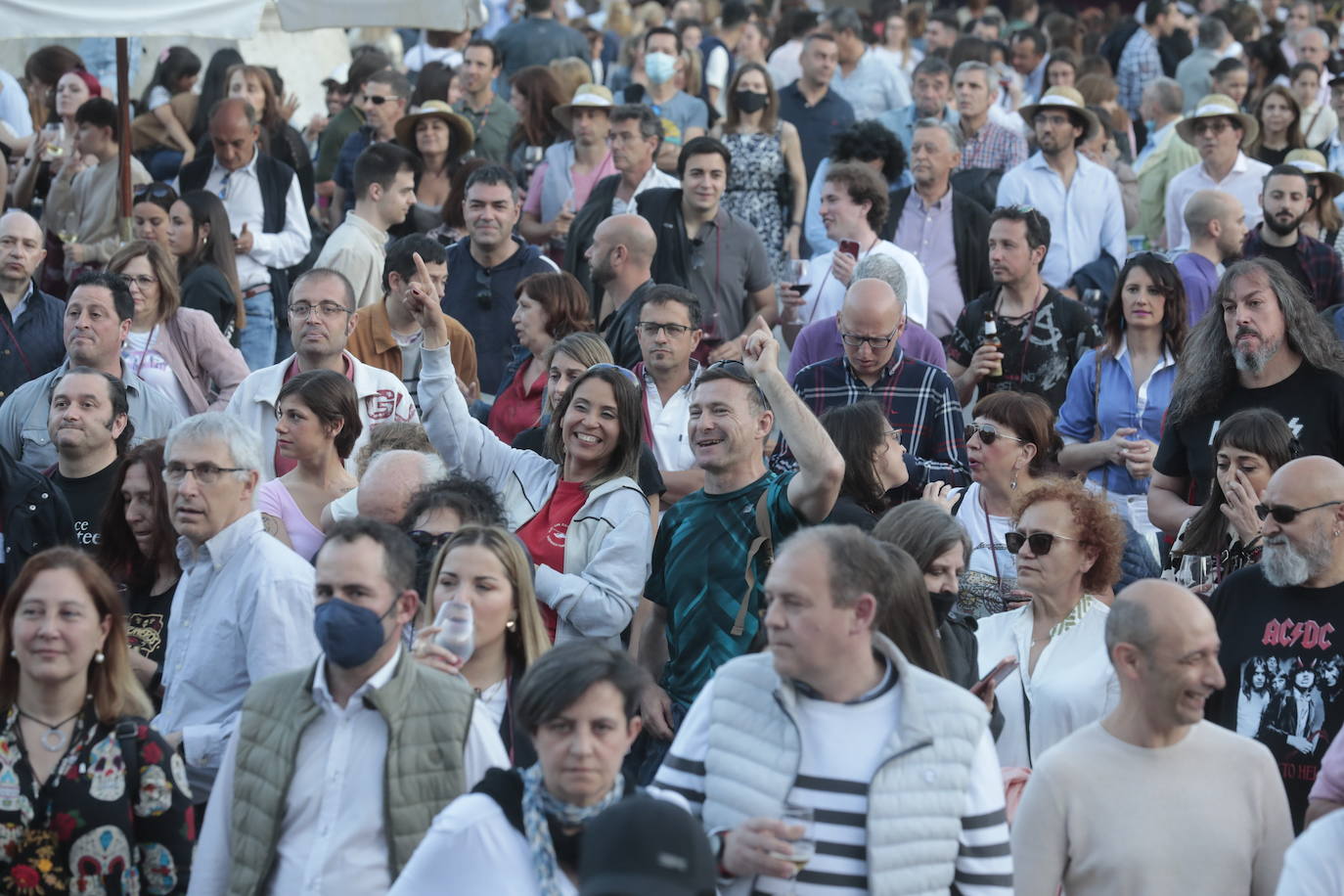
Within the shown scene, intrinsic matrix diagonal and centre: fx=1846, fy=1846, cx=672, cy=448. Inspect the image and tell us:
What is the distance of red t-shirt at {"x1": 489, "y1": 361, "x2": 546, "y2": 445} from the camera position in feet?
26.4

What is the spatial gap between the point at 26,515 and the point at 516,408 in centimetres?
230

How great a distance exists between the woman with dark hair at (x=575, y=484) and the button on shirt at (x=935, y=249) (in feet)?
13.0

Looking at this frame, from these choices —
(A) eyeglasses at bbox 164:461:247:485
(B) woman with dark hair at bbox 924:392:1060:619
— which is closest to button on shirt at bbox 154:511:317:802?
(A) eyeglasses at bbox 164:461:247:485

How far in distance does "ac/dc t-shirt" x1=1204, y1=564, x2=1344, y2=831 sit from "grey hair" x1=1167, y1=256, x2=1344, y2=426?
1.69m

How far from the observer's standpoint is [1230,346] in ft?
23.2

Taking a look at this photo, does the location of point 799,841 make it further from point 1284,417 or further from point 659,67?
point 659,67

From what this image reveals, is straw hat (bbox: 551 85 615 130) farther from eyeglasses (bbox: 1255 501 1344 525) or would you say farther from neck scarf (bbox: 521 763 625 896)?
neck scarf (bbox: 521 763 625 896)

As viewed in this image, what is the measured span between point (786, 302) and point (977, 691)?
4714 millimetres

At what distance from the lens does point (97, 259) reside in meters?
10.7

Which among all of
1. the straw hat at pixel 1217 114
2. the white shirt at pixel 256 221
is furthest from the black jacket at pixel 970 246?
the white shirt at pixel 256 221

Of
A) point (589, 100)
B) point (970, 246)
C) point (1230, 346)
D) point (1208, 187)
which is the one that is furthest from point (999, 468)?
point (1208, 187)

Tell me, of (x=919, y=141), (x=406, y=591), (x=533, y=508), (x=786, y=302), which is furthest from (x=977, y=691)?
(x=919, y=141)

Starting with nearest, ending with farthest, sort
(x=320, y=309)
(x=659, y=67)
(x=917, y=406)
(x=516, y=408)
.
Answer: (x=917, y=406), (x=320, y=309), (x=516, y=408), (x=659, y=67)

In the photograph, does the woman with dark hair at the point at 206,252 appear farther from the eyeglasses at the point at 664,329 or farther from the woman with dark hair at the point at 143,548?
the woman with dark hair at the point at 143,548
